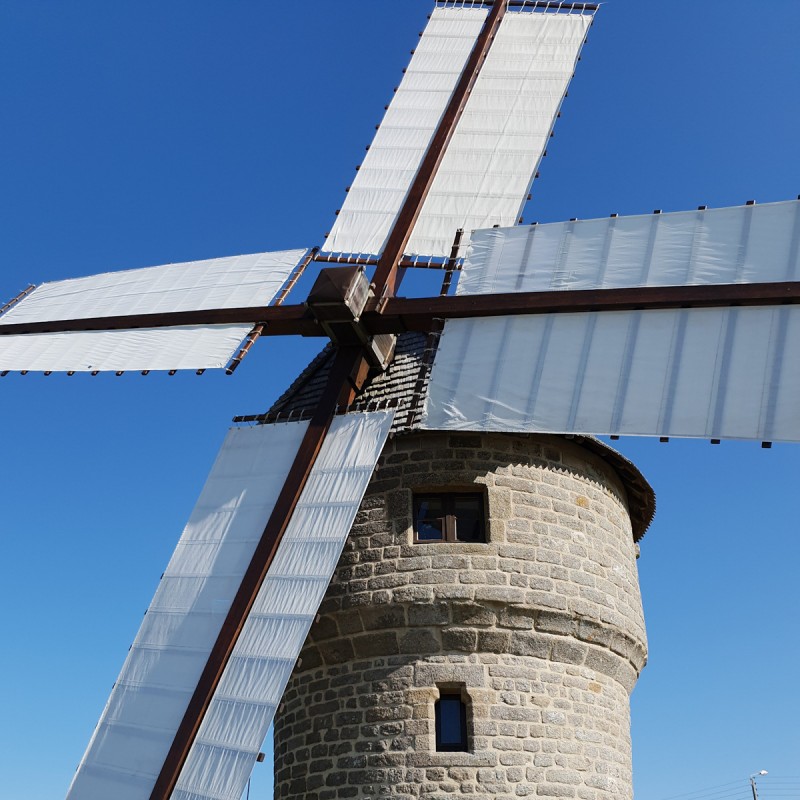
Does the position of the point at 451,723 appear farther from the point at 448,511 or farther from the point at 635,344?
the point at 635,344

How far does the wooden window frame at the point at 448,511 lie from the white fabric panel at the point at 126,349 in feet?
7.20

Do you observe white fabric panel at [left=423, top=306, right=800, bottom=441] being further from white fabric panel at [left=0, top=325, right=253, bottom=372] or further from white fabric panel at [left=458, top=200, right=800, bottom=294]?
white fabric panel at [left=0, top=325, right=253, bottom=372]

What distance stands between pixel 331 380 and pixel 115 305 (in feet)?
10.2

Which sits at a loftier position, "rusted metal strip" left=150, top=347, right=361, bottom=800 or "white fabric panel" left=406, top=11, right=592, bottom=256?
"white fabric panel" left=406, top=11, right=592, bottom=256

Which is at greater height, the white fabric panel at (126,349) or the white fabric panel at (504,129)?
the white fabric panel at (504,129)

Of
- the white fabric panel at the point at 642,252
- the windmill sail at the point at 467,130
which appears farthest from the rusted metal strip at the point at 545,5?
the white fabric panel at the point at 642,252

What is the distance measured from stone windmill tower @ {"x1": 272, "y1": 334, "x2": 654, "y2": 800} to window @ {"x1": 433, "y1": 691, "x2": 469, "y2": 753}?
0.04 feet

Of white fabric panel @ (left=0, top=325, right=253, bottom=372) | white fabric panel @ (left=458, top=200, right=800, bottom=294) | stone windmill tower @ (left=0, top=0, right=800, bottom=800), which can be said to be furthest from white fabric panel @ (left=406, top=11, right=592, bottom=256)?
white fabric panel @ (left=0, top=325, right=253, bottom=372)

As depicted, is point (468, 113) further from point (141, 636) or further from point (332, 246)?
point (141, 636)

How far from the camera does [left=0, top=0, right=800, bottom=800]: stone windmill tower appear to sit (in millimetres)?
7430

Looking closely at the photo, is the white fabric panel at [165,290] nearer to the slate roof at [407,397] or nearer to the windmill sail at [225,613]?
the slate roof at [407,397]

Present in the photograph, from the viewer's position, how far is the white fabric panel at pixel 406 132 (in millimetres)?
10727

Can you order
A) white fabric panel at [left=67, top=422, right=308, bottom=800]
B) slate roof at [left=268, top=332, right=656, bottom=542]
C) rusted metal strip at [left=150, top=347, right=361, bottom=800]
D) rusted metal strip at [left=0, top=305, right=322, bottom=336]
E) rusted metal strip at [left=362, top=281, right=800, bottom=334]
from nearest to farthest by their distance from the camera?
1. rusted metal strip at [left=150, top=347, right=361, bottom=800]
2. white fabric panel at [left=67, top=422, right=308, bottom=800]
3. rusted metal strip at [left=362, top=281, right=800, bottom=334]
4. slate roof at [left=268, top=332, right=656, bottom=542]
5. rusted metal strip at [left=0, top=305, right=322, bottom=336]

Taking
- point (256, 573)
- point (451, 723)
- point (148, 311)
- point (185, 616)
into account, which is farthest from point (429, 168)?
point (451, 723)
